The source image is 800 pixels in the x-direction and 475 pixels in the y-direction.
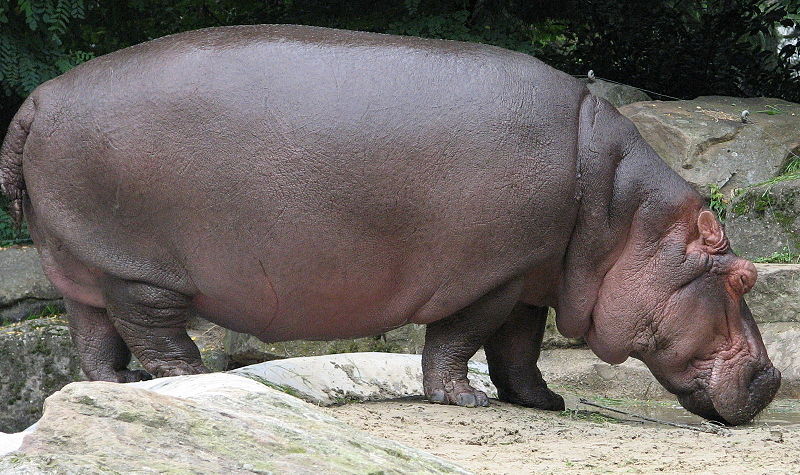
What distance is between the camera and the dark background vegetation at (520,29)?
7973 mm

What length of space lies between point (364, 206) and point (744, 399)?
1.95m

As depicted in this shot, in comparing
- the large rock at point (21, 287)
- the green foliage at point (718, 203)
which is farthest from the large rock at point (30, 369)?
the green foliage at point (718, 203)

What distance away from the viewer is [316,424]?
9.36 feet

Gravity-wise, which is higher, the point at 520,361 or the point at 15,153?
the point at 15,153

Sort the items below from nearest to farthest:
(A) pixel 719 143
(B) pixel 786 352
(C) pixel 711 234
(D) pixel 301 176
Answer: (D) pixel 301 176 → (C) pixel 711 234 → (B) pixel 786 352 → (A) pixel 719 143

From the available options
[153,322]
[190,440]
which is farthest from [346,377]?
[190,440]

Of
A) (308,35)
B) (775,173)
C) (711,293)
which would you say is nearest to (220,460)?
(308,35)

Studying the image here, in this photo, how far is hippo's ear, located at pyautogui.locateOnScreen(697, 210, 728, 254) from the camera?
16.8ft

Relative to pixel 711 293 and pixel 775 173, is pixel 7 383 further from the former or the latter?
pixel 775 173

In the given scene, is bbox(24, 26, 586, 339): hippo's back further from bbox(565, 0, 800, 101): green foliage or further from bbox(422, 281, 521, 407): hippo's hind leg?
bbox(565, 0, 800, 101): green foliage

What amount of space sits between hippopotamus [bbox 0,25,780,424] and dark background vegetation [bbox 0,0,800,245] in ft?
10.1

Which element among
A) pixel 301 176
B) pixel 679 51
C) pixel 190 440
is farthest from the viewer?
pixel 679 51

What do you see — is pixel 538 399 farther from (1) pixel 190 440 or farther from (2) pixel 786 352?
(1) pixel 190 440

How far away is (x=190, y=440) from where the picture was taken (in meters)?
2.51
